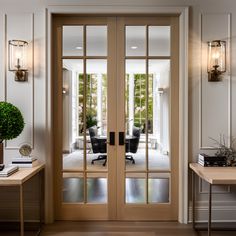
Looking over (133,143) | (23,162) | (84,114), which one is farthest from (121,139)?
(23,162)

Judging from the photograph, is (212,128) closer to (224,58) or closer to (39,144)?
(224,58)

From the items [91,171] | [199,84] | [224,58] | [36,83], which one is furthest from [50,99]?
[224,58]

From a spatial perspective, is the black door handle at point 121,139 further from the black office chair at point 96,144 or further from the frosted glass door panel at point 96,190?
the frosted glass door panel at point 96,190

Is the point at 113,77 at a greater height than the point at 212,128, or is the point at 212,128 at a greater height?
the point at 113,77

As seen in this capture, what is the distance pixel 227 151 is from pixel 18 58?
2.60 metres

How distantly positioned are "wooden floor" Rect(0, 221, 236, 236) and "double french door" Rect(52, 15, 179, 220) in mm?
119

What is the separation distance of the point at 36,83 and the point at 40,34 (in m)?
0.57

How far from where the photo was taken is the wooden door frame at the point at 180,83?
324 cm

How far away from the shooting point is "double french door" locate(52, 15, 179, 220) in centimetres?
336

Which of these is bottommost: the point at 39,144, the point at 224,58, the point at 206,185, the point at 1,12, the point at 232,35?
the point at 206,185

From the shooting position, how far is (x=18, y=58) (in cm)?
321

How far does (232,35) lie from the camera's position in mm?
3279

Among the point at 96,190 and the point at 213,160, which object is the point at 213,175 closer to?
the point at 213,160

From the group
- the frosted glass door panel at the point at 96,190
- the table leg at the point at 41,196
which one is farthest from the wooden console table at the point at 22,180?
the frosted glass door panel at the point at 96,190
